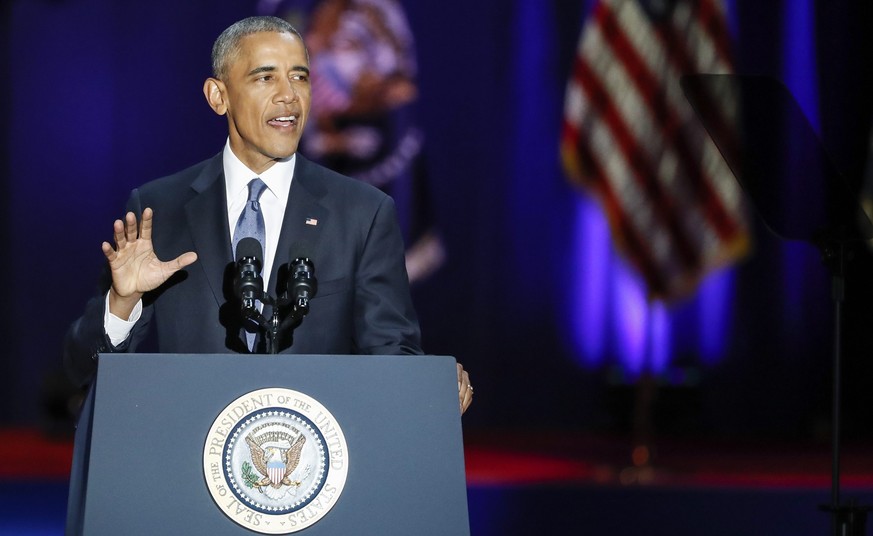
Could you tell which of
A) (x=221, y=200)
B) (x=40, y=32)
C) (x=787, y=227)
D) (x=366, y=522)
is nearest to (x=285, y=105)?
(x=221, y=200)

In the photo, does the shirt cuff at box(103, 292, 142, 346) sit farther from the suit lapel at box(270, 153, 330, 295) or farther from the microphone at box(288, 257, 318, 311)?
the microphone at box(288, 257, 318, 311)

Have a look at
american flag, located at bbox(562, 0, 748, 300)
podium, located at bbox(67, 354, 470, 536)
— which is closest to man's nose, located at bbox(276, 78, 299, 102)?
podium, located at bbox(67, 354, 470, 536)

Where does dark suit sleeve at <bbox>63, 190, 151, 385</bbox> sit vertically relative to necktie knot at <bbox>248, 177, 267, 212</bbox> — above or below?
below

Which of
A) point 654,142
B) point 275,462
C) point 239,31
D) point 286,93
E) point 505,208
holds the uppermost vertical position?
point 654,142

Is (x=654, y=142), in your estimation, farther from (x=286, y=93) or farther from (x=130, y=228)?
(x=130, y=228)

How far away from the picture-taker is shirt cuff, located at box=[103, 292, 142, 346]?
2.18 metres

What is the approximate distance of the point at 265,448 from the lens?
1.87 m

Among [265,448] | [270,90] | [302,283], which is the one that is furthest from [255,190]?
[265,448]

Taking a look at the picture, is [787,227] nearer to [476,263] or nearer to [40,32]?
[476,263]

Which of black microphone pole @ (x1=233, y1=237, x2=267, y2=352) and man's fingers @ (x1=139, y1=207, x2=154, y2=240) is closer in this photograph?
black microphone pole @ (x1=233, y1=237, x2=267, y2=352)

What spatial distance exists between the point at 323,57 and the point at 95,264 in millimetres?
1863

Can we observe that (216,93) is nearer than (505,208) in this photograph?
Yes

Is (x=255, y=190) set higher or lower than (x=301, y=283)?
higher

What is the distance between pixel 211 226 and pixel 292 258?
0.69 ft
